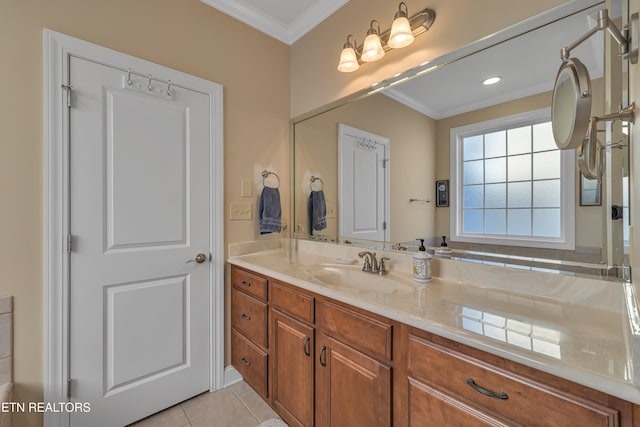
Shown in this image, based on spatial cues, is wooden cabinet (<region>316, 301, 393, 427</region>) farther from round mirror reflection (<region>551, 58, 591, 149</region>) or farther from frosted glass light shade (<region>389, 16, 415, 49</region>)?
frosted glass light shade (<region>389, 16, 415, 49</region>)

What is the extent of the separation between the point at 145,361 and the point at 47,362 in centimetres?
42

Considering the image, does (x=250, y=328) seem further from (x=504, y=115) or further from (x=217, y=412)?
(x=504, y=115)

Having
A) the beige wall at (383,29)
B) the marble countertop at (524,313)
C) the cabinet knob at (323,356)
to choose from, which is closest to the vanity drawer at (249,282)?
the marble countertop at (524,313)

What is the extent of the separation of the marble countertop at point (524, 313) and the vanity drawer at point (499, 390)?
0.23 ft

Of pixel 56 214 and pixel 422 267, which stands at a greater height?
pixel 56 214

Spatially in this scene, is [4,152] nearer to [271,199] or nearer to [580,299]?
[271,199]

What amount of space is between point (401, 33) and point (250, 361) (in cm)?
204

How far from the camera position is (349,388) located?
1.08 m

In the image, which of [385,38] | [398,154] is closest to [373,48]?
[385,38]

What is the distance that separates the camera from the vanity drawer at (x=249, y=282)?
156cm

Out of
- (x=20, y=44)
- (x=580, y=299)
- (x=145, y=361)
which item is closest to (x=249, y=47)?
(x=20, y=44)

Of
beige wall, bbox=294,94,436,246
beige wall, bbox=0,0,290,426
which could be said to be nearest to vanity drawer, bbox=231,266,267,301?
beige wall, bbox=0,0,290,426

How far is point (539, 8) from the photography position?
102cm

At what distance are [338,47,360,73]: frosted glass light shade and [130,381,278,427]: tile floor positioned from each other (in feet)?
7.02
